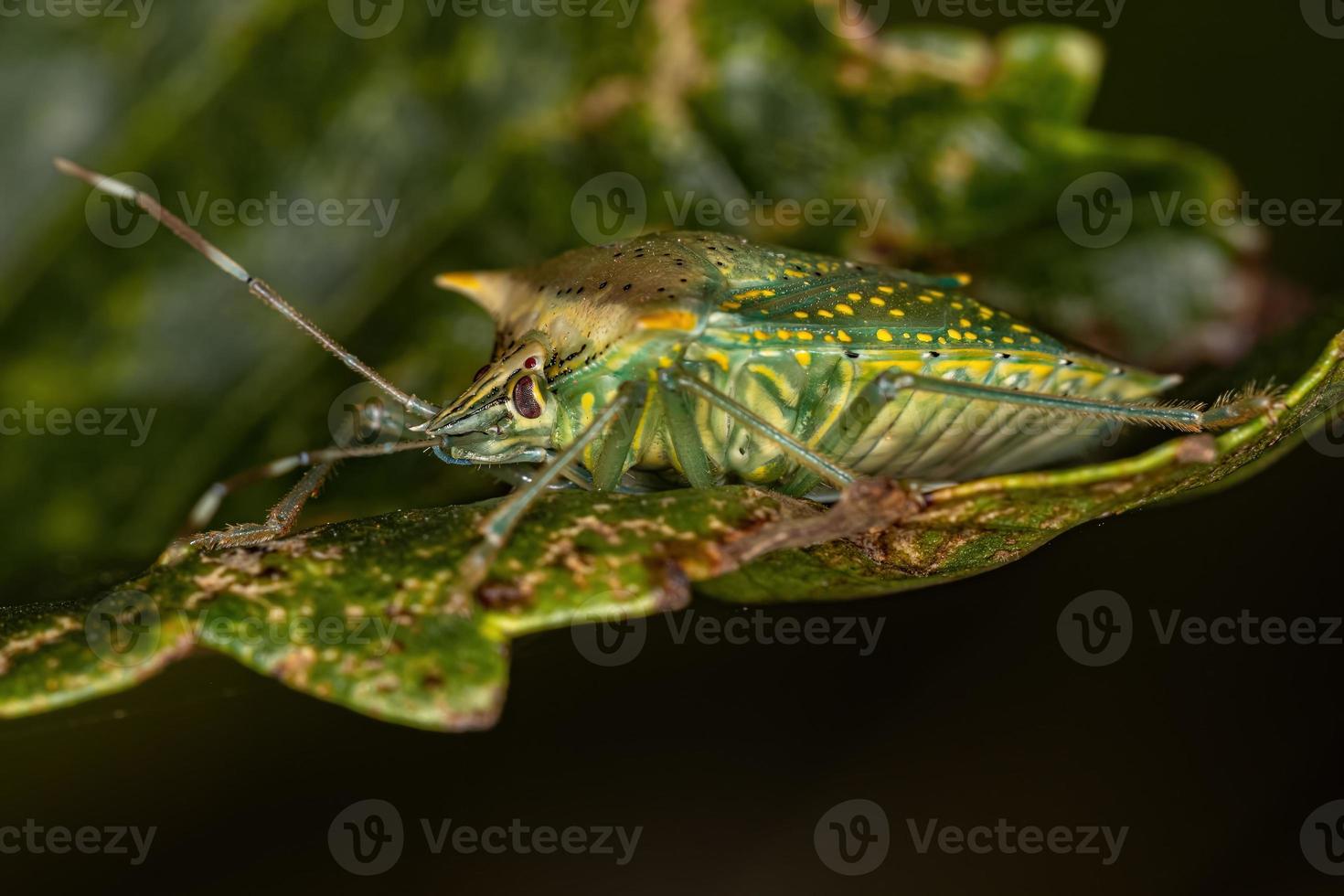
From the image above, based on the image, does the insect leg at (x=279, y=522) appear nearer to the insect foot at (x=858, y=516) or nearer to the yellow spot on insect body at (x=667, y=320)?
the yellow spot on insect body at (x=667, y=320)

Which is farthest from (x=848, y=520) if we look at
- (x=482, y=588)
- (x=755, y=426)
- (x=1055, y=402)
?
(x=1055, y=402)

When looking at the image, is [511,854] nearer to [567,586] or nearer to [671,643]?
[671,643]

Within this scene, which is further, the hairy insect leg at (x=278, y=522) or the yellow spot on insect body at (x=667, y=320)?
the yellow spot on insect body at (x=667, y=320)

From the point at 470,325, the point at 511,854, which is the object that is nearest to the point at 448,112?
the point at 470,325

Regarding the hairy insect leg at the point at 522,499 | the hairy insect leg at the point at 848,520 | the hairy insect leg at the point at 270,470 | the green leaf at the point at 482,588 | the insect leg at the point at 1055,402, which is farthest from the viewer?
the insect leg at the point at 1055,402

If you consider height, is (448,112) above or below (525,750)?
above

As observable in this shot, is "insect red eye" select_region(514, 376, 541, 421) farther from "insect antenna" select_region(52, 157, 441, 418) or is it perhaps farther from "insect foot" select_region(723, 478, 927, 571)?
"insect foot" select_region(723, 478, 927, 571)

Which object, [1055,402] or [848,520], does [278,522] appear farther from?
[1055,402]

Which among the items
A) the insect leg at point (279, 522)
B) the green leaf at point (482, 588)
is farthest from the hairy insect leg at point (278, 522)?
the green leaf at point (482, 588)
